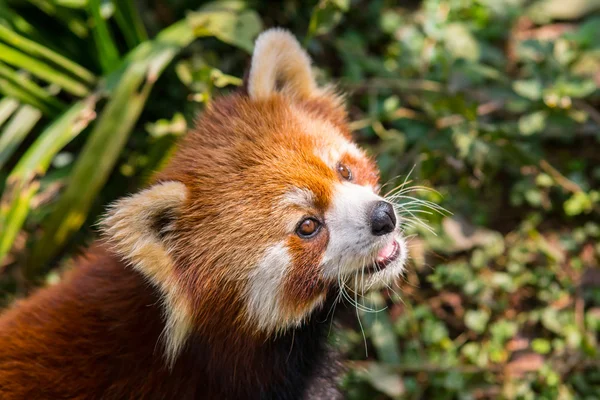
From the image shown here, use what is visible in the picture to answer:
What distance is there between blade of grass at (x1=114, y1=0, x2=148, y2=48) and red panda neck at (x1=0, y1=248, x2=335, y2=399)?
149cm

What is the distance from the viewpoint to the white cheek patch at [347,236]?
73.1 inches

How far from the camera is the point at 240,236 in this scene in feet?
5.95

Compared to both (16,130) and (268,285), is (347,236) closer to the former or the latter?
(268,285)

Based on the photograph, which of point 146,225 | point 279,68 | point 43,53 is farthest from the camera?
point 43,53

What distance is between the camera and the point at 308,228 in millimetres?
1854

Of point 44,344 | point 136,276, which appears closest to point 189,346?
point 136,276

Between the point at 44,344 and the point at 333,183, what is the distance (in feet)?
3.22

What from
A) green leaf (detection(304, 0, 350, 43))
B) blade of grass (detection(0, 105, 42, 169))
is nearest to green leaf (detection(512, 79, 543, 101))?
green leaf (detection(304, 0, 350, 43))

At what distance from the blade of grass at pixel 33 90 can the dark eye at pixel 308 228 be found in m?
1.79

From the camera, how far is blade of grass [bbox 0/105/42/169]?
3035 millimetres

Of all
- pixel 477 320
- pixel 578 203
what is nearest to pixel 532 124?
pixel 578 203

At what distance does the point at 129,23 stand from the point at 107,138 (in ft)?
2.09

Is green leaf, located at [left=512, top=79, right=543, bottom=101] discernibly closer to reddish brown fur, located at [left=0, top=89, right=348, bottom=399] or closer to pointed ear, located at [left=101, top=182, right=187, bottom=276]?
reddish brown fur, located at [left=0, top=89, right=348, bottom=399]

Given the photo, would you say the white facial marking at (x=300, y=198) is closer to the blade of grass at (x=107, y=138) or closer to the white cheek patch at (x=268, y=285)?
the white cheek patch at (x=268, y=285)
